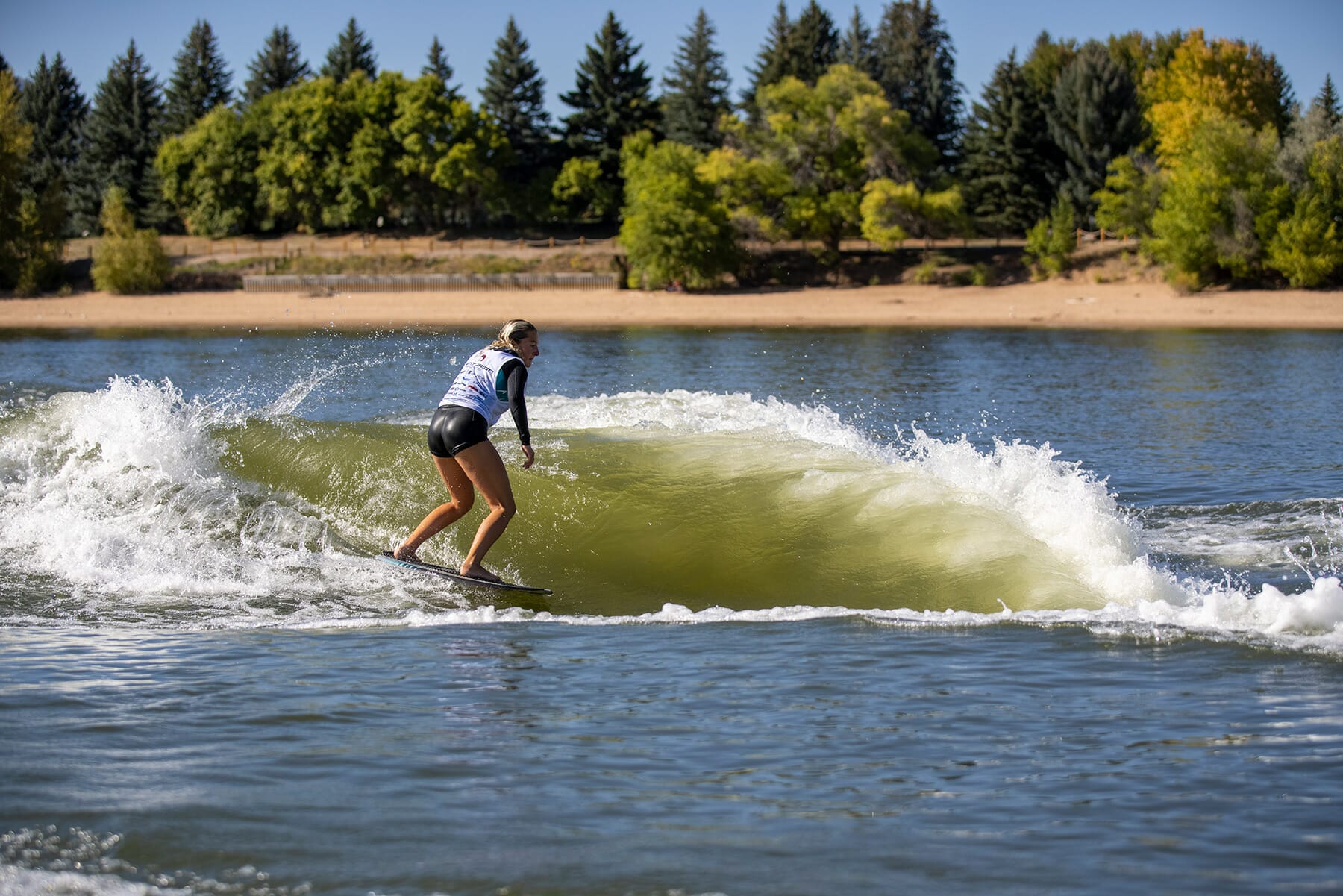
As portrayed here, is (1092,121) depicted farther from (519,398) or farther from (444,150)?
(519,398)

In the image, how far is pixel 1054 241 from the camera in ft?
174

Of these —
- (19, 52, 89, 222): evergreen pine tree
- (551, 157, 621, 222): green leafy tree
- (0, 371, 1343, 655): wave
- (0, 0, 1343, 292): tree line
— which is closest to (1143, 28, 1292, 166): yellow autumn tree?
(0, 0, 1343, 292): tree line

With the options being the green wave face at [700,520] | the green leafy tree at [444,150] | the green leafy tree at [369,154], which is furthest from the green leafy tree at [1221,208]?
the green leafy tree at [369,154]

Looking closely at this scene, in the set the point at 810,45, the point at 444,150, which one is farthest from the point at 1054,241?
the point at 444,150

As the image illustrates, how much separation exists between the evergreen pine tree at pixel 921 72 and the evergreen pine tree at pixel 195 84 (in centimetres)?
4262

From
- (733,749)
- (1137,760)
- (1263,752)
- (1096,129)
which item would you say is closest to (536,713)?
(733,749)

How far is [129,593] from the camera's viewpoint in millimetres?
8977

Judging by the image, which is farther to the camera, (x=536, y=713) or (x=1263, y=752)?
(x=536, y=713)

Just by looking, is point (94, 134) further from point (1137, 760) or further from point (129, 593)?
point (1137, 760)

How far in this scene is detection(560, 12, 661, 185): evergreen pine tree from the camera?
75.8 meters

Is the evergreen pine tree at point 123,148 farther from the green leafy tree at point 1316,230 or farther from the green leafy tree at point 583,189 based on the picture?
the green leafy tree at point 1316,230

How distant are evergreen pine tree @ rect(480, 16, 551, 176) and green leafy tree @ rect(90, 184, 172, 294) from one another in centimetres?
2439

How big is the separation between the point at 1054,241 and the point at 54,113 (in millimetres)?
67332

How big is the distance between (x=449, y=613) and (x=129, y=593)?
7.74 feet
